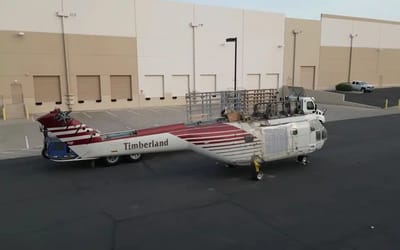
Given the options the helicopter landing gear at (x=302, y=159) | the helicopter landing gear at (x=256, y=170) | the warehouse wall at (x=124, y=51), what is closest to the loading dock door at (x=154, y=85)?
the warehouse wall at (x=124, y=51)

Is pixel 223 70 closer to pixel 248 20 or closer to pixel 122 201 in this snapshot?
pixel 248 20

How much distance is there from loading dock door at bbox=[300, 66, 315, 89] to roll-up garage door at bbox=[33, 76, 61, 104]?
32596mm

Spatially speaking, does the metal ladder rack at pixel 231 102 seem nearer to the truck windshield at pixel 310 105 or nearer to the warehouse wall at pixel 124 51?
the truck windshield at pixel 310 105

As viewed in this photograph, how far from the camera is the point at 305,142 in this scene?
11.1m

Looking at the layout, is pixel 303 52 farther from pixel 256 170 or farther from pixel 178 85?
pixel 256 170

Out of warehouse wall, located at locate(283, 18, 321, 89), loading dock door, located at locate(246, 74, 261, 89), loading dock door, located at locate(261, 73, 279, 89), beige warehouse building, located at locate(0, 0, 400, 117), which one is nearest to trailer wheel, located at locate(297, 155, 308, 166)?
beige warehouse building, located at locate(0, 0, 400, 117)

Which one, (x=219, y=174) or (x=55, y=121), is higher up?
(x=55, y=121)

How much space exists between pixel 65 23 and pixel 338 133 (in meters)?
24.7

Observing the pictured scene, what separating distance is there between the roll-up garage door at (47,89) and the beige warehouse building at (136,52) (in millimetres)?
83

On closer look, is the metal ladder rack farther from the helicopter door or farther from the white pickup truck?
the white pickup truck

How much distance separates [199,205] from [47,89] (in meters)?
25.7

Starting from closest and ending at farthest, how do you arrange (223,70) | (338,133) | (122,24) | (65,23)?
(338,133) < (65,23) < (122,24) < (223,70)

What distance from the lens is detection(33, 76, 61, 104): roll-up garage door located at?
2880 centimetres

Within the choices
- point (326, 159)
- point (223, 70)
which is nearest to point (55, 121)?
point (326, 159)
